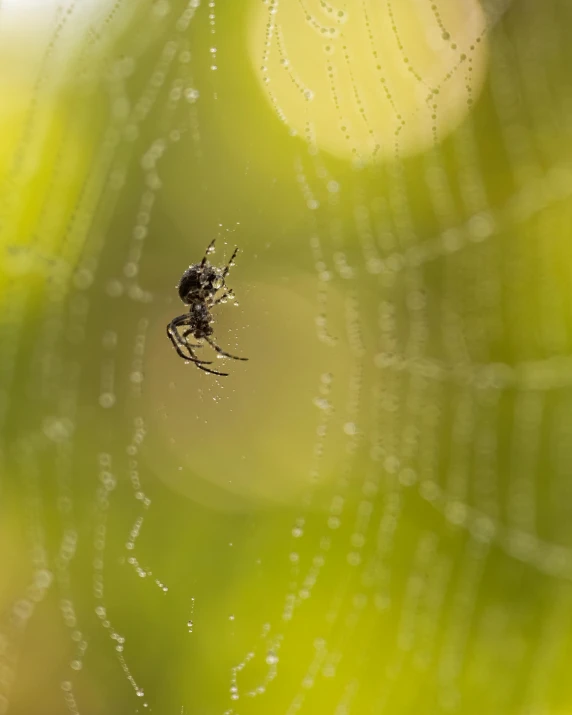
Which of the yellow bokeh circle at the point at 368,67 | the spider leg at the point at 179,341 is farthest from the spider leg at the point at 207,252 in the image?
the yellow bokeh circle at the point at 368,67

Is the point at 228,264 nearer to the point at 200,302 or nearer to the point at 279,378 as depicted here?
the point at 200,302

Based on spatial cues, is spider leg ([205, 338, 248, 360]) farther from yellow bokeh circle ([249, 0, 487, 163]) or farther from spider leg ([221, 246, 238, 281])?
yellow bokeh circle ([249, 0, 487, 163])

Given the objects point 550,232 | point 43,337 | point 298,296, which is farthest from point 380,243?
point 43,337

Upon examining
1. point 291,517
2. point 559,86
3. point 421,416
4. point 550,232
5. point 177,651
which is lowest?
point 177,651

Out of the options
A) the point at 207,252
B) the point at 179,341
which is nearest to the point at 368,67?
the point at 207,252

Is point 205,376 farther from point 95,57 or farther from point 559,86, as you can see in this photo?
point 559,86

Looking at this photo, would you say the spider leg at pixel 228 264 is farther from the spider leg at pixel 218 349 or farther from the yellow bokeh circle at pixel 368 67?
the yellow bokeh circle at pixel 368 67
